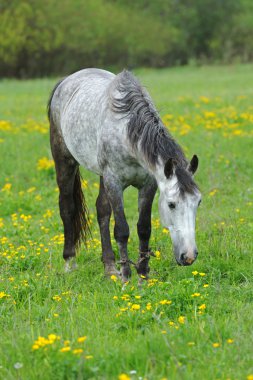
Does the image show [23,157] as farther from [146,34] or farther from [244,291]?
[146,34]

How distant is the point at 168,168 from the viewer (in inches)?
199

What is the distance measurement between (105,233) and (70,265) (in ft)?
1.69

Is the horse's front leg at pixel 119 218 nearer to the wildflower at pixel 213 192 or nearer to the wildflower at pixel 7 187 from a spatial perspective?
the wildflower at pixel 213 192

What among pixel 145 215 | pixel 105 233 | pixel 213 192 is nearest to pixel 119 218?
pixel 145 215

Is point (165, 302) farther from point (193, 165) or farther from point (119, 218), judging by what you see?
point (119, 218)

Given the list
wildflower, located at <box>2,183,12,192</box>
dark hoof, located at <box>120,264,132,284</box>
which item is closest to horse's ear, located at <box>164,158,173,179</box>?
dark hoof, located at <box>120,264,132,284</box>

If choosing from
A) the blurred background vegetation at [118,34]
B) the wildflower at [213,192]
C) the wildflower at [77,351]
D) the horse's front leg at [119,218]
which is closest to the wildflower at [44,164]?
the wildflower at [213,192]

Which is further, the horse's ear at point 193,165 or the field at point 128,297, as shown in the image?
the horse's ear at point 193,165

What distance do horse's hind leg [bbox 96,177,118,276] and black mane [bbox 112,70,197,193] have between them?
3.69 feet

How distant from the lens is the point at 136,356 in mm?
3924

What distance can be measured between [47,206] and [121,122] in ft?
12.3

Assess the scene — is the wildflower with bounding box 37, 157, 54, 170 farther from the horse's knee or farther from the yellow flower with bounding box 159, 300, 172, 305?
the yellow flower with bounding box 159, 300, 172, 305

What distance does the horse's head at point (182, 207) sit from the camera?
4977 millimetres

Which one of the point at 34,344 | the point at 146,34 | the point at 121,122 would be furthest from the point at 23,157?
the point at 146,34
